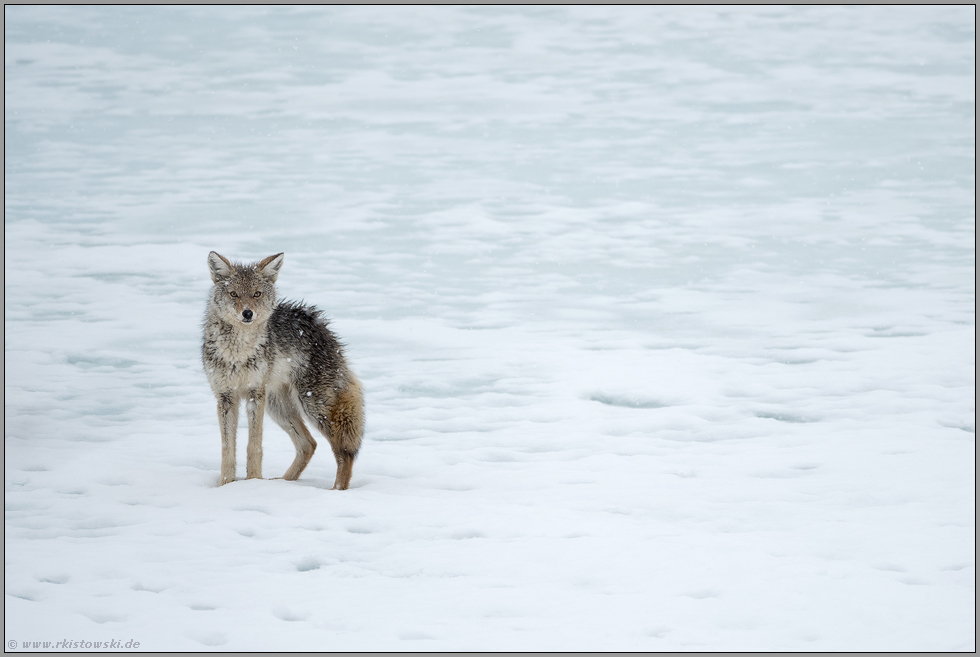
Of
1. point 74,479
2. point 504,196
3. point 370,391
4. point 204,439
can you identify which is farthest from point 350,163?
point 74,479

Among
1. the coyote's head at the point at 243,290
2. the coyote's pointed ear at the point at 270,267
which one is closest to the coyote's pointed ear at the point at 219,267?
the coyote's head at the point at 243,290

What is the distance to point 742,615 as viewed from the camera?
14.8 feet

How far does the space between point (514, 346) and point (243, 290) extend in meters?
4.68

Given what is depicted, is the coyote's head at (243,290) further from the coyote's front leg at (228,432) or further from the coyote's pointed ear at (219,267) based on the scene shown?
the coyote's front leg at (228,432)

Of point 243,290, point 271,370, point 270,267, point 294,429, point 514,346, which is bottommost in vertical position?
point 514,346

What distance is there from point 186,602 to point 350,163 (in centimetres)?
1549

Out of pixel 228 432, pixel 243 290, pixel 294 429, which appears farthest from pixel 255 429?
pixel 243 290

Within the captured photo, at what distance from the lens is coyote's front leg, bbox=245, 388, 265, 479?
6.18 m

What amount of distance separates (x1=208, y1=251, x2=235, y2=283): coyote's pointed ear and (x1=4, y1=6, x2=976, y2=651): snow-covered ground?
1297mm

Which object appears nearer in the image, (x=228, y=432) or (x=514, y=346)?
(x=228, y=432)

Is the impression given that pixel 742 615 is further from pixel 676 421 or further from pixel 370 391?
pixel 370 391

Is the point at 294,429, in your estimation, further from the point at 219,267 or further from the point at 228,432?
the point at 219,267

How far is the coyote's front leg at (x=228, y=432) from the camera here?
6121 mm

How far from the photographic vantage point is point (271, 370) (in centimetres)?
614
